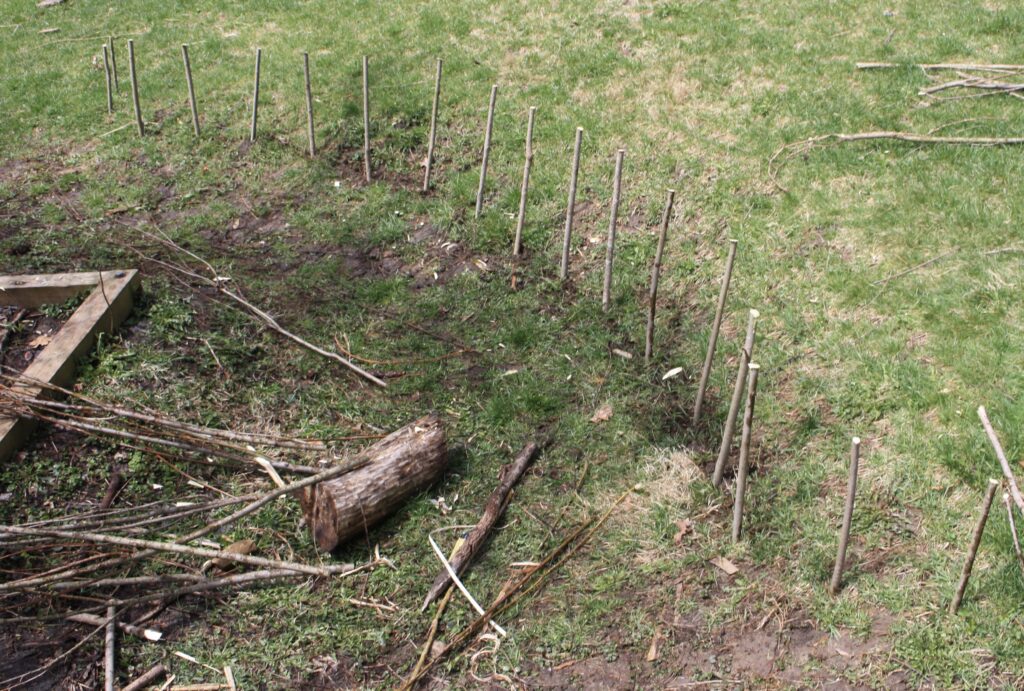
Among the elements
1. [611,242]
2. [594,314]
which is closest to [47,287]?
[594,314]

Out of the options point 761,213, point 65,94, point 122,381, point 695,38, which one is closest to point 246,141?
point 65,94

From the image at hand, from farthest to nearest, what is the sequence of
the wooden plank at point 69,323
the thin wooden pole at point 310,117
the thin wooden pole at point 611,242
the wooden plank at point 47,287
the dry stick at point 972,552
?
the thin wooden pole at point 310,117 < the wooden plank at point 47,287 < the thin wooden pole at point 611,242 < the wooden plank at point 69,323 < the dry stick at point 972,552

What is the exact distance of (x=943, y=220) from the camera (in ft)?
20.7

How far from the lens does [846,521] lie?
3.91 meters

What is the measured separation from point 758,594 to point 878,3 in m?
7.26

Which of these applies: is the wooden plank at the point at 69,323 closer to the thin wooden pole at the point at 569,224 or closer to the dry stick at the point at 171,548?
the dry stick at the point at 171,548

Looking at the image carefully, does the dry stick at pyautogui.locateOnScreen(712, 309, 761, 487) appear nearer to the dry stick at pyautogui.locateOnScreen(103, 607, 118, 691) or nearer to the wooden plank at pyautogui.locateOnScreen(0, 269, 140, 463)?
the dry stick at pyautogui.locateOnScreen(103, 607, 118, 691)

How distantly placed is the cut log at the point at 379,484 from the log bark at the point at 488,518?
39cm

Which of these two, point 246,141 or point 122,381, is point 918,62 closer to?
point 246,141

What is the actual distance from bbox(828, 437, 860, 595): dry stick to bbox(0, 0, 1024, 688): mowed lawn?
0.11 meters

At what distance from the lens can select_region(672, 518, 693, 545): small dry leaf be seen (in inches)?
187

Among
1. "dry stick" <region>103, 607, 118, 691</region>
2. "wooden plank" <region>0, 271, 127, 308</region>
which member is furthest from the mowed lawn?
"wooden plank" <region>0, 271, 127, 308</region>

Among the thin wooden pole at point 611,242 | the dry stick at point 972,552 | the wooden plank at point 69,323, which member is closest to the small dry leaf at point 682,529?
the dry stick at point 972,552

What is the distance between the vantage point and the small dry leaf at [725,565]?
14.8 ft
